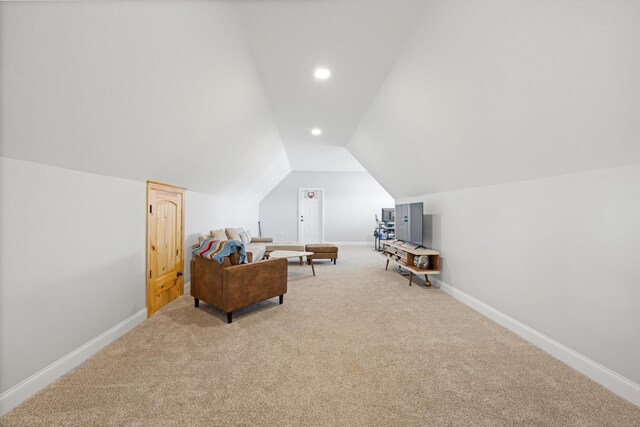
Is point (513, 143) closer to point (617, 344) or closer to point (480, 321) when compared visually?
point (617, 344)

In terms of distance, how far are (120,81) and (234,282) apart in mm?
2098

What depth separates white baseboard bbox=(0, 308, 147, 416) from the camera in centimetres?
161

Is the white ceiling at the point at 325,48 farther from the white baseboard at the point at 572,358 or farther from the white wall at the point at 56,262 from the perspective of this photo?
the white baseboard at the point at 572,358

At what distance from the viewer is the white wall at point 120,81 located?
4.59 feet

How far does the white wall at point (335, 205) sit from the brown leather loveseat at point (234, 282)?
6838mm

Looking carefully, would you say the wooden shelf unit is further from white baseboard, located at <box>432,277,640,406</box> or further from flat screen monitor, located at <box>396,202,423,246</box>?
white baseboard, located at <box>432,277,640,406</box>

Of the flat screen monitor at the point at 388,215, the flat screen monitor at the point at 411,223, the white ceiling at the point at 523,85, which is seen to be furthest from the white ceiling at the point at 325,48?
the flat screen monitor at the point at 388,215

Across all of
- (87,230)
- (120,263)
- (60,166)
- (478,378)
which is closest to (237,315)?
(120,263)

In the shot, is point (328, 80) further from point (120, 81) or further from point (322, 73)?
point (120, 81)

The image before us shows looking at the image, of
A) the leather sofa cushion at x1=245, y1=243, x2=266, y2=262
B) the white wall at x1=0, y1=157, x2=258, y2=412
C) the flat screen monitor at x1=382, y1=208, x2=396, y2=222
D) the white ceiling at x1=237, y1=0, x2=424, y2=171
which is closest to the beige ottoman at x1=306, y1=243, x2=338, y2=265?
the leather sofa cushion at x1=245, y1=243, x2=266, y2=262

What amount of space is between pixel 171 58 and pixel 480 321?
13.6ft

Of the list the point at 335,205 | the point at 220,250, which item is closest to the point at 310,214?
the point at 335,205

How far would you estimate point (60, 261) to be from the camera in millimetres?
1977

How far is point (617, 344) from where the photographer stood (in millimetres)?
1874
